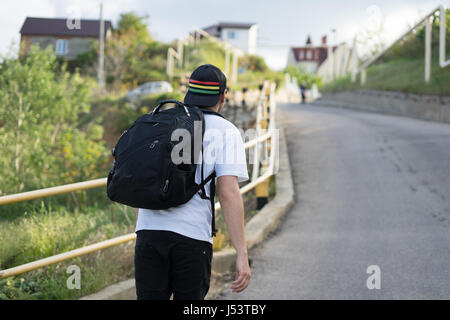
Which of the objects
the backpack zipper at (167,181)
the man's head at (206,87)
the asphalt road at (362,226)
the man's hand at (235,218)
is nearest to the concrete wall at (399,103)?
the asphalt road at (362,226)

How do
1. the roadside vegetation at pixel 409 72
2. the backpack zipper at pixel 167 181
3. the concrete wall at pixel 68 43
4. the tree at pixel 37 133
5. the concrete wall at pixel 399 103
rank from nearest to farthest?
the backpack zipper at pixel 167 181 < the tree at pixel 37 133 < the concrete wall at pixel 68 43 < the concrete wall at pixel 399 103 < the roadside vegetation at pixel 409 72

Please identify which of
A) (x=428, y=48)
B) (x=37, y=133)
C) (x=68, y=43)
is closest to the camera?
(x=37, y=133)

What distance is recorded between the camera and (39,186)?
45.4 feet

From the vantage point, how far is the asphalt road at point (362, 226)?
4.97m

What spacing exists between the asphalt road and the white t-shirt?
2.47 m

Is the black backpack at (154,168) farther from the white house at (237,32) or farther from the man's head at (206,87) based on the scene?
the white house at (237,32)

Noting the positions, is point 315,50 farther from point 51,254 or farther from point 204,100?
point 204,100

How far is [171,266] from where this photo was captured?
2674 millimetres

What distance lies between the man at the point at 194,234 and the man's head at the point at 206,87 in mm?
122

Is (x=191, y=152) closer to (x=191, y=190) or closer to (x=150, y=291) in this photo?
(x=191, y=190)

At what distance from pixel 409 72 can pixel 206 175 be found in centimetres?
2040

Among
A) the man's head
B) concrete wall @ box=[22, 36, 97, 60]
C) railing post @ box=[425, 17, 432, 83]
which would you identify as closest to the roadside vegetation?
railing post @ box=[425, 17, 432, 83]

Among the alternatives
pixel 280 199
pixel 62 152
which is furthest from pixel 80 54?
pixel 280 199

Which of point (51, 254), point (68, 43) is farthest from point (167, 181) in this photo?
point (68, 43)
